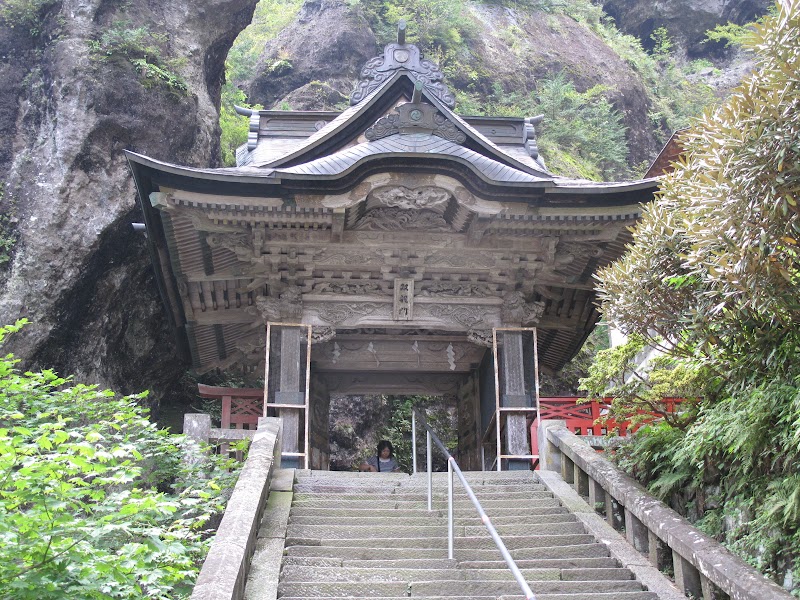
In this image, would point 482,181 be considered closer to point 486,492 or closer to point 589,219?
point 589,219

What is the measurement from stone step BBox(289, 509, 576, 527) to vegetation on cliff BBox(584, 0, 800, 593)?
0.88 meters

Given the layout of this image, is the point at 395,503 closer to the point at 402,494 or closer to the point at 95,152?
the point at 402,494

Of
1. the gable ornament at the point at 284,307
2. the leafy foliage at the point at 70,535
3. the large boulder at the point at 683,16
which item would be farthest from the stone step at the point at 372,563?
the large boulder at the point at 683,16

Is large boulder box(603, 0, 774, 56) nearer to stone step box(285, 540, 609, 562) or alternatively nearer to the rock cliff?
the rock cliff

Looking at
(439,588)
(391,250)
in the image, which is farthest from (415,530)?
(391,250)

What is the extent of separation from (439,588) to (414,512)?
5.17 ft

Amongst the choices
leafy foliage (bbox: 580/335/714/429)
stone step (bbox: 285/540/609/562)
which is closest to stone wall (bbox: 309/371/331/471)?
leafy foliage (bbox: 580/335/714/429)

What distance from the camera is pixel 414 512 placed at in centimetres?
743

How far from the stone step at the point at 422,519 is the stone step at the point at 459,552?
54 cm

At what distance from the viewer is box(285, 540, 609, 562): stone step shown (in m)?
6.41

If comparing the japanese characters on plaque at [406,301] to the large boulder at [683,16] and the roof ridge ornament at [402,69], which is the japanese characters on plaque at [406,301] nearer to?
the roof ridge ornament at [402,69]

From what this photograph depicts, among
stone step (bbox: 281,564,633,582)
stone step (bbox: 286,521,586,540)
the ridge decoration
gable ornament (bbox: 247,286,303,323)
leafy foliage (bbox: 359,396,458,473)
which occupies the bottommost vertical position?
stone step (bbox: 281,564,633,582)

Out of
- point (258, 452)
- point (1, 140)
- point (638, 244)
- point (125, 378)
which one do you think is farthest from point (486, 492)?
point (1, 140)

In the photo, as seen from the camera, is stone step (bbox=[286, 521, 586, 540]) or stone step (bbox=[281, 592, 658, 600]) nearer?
stone step (bbox=[281, 592, 658, 600])
